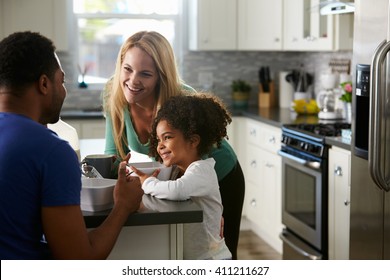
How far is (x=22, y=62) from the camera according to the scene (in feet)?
5.21

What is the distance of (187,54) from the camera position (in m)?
5.29

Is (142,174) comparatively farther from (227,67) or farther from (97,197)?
(227,67)

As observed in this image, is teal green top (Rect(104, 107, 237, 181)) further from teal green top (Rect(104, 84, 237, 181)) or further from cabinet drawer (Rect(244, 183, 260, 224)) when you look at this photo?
cabinet drawer (Rect(244, 183, 260, 224))

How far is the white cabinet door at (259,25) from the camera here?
4.75 metres

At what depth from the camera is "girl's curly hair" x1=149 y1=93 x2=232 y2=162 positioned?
218cm

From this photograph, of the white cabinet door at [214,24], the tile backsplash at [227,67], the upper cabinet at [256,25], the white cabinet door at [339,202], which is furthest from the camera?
the tile backsplash at [227,67]

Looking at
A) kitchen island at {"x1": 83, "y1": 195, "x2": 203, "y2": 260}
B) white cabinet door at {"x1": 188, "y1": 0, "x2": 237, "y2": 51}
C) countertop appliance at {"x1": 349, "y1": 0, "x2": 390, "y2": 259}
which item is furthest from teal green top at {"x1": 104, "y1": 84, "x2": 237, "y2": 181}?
white cabinet door at {"x1": 188, "y1": 0, "x2": 237, "y2": 51}

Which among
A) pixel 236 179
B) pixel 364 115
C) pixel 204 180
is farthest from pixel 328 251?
pixel 204 180

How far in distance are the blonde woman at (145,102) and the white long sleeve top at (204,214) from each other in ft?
1.38

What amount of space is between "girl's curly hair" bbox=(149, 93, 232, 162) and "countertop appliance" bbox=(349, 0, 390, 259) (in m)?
0.59

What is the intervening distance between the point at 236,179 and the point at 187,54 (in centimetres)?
278

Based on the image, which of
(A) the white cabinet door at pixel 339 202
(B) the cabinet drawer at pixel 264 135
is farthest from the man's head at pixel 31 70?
(B) the cabinet drawer at pixel 264 135

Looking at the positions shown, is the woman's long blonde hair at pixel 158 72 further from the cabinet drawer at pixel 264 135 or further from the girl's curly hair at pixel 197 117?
the cabinet drawer at pixel 264 135
